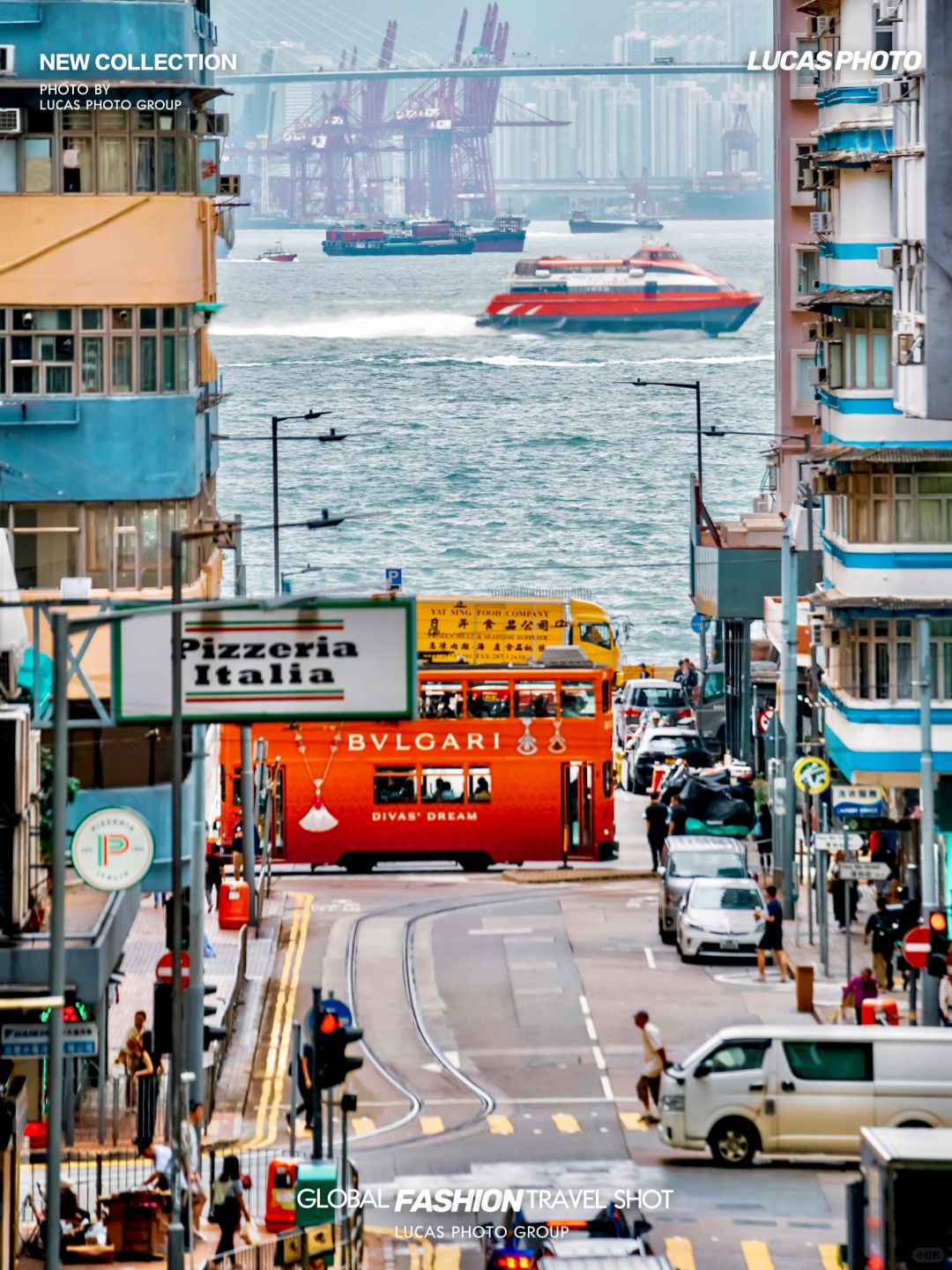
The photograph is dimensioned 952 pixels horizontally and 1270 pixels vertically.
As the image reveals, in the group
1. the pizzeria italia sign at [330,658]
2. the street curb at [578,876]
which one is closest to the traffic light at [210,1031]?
the pizzeria italia sign at [330,658]

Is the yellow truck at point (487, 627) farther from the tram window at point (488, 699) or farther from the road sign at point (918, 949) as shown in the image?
the road sign at point (918, 949)

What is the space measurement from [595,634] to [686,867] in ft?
70.2

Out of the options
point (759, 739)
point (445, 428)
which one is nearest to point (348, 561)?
point (445, 428)

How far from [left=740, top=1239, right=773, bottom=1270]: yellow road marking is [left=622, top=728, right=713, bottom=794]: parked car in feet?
122

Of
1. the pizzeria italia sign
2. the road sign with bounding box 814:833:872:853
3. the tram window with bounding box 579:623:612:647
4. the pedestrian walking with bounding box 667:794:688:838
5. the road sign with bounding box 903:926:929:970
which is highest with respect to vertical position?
the pizzeria italia sign

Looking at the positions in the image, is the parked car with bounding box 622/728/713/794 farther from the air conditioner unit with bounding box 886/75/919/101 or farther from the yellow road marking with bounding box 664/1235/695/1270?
the yellow road marking with bounding box 664/1235/695/1270

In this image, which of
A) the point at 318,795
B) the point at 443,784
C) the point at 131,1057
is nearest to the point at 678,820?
the point at 443,784

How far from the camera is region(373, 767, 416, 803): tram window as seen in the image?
54.2 meters

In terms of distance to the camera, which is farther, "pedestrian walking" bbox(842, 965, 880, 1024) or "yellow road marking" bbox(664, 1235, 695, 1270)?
"pedestrian walking" bbox(842, 965, 880, 1024)

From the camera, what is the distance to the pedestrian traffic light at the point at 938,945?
35.6 metres

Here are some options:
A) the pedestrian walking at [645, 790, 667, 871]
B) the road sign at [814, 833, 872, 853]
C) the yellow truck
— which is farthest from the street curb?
the road sign at [814, 833, 872, 853]

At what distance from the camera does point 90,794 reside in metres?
39.9

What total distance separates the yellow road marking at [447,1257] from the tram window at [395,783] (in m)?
27.3

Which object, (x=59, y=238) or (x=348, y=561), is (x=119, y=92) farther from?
(x=348, y=561)
